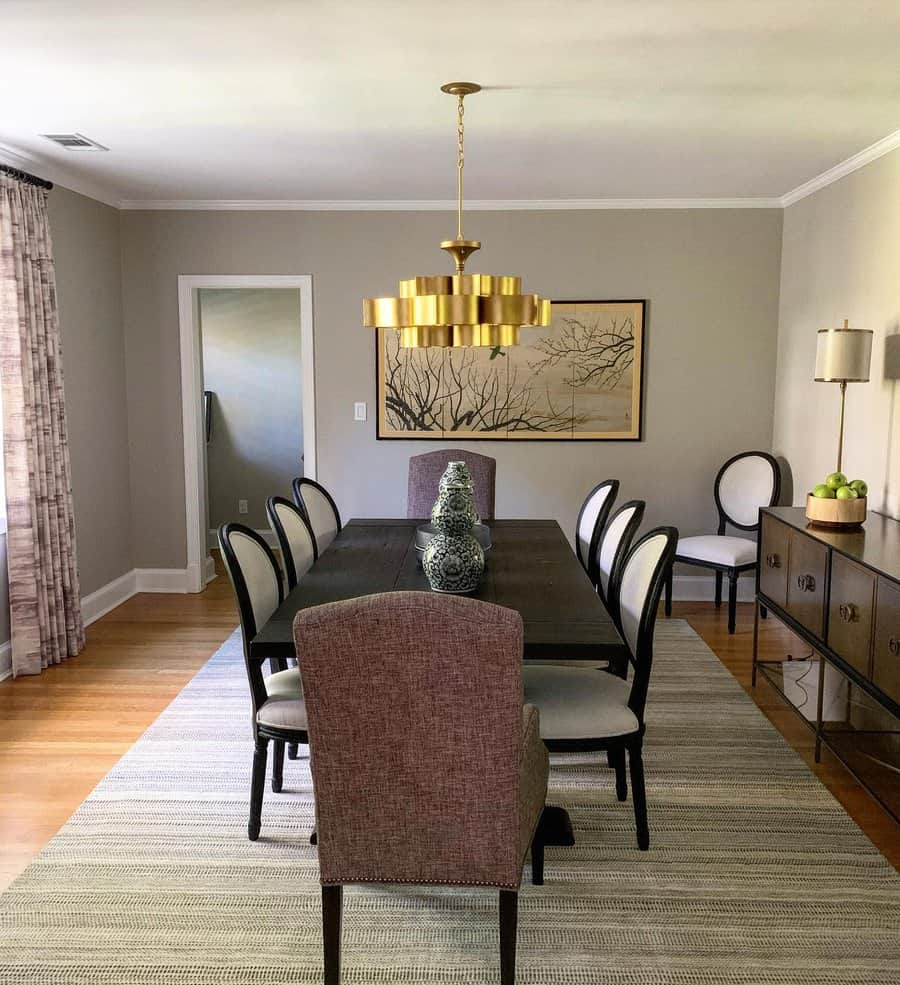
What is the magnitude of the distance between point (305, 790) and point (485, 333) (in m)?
1.80

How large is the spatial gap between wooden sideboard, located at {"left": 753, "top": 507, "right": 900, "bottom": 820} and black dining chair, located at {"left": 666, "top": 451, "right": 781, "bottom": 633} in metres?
0.77

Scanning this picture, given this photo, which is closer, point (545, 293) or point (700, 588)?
point (545, 293)

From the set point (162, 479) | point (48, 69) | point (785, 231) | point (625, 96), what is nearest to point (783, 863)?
point (625, 96)

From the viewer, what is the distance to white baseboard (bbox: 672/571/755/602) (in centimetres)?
586

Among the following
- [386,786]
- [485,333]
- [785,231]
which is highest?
[785,231]

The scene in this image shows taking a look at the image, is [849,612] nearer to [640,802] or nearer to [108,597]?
[640,802]

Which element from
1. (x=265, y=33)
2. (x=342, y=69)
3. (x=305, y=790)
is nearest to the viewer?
(x=265, y=33)

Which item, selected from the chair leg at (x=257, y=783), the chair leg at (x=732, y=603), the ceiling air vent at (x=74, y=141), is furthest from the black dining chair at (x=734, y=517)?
the ceiling air vent at (x=74, y=141)

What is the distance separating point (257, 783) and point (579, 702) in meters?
1.03

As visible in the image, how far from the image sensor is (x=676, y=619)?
5375 millimetres

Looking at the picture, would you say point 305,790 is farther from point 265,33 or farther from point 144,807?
point 265,33

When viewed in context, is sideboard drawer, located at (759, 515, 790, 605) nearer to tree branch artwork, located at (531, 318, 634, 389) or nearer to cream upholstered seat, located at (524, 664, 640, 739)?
cream upholstered seat, located at (524, 664, 640, 739)

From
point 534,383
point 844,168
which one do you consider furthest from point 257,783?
point 844,168

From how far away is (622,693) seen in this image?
290 cm
